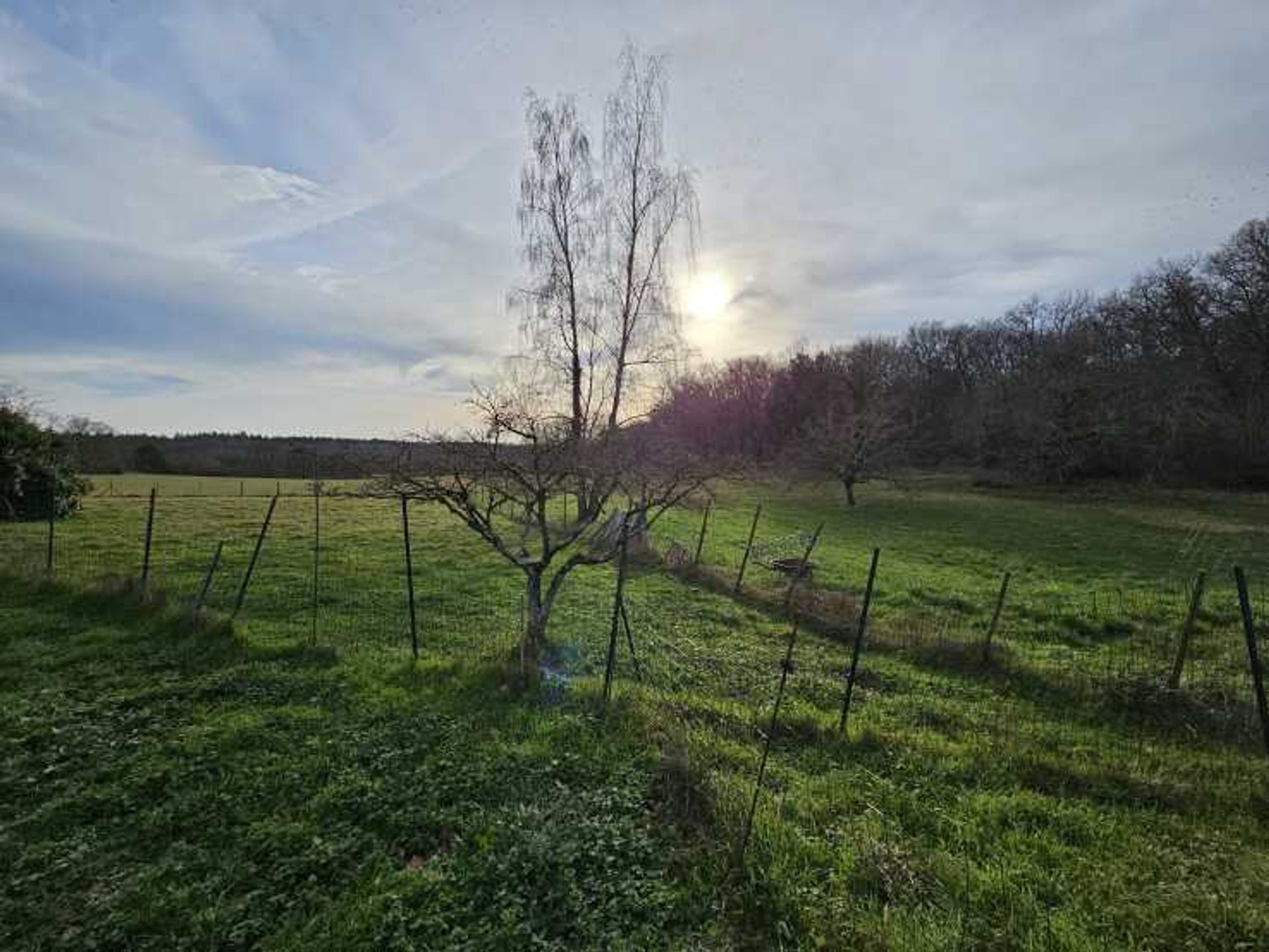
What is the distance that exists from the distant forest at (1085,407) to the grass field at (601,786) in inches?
564

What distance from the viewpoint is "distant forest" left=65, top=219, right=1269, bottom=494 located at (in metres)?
31.4

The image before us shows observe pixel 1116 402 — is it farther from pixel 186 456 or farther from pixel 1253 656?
pixel 186 456

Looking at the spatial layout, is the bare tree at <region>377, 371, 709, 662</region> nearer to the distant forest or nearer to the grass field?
the grass field

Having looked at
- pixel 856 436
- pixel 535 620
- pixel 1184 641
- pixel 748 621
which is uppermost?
pixel 856 436

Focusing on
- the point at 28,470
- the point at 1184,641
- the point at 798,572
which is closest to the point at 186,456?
the point at 28,470

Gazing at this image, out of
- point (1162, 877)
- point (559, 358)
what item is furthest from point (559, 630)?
point (559, 358)

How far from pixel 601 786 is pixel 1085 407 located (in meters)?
42.7

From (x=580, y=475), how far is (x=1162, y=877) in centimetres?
587

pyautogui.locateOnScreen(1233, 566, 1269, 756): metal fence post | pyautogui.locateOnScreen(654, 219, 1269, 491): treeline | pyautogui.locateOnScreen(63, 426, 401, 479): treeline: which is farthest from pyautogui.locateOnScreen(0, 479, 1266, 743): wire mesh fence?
pyautogui.locateOnScreen(63, 426, 401, 479): treeline

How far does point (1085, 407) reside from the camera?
35.5 m

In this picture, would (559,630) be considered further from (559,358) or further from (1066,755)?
(559,358)

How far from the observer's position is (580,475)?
23.5ft

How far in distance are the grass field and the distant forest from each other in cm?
1434

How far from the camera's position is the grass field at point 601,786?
2977mm
